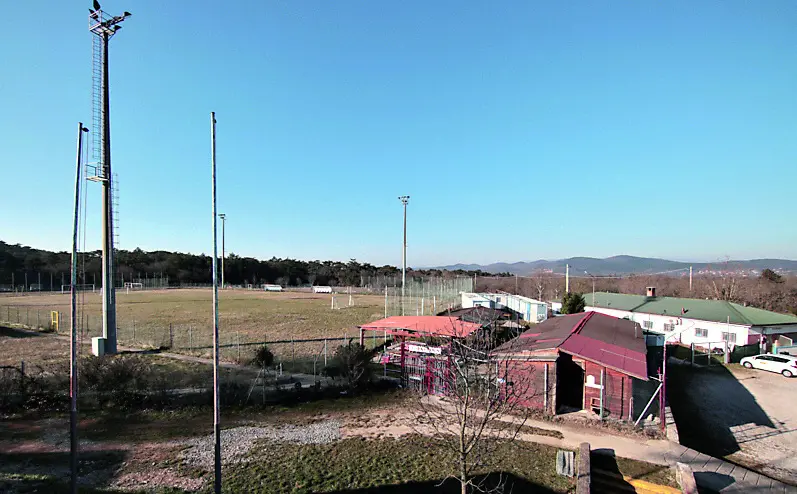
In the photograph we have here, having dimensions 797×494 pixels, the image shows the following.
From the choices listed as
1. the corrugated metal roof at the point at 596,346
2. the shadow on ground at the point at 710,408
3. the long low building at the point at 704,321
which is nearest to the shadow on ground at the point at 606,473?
the corrugated metal roof at the point at 596,346

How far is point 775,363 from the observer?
24.0 metres

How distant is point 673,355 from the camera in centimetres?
2848

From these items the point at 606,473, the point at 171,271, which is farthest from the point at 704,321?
the point at 171,271

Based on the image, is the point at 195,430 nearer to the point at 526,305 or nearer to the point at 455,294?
the point at 526,305

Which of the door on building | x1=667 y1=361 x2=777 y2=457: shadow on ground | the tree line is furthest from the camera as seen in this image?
the tree line

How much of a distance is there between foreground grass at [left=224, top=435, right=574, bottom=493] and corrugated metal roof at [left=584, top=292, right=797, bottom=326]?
25903 mm

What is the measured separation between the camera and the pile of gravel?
35.9 feet

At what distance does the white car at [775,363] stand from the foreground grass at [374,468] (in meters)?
20.6

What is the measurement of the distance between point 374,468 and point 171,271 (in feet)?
363

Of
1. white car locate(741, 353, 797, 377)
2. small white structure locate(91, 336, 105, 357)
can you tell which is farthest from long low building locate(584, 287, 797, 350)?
small white structure locate(91, 336, 105, 357)

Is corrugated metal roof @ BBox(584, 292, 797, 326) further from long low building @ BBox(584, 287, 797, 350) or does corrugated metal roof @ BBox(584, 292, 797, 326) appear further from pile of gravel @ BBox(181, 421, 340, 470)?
pile of gravel @ BBox(181, 421, 340, 470)

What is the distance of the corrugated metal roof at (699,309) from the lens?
95.6 ft

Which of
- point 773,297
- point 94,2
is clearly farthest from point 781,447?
point 773,297

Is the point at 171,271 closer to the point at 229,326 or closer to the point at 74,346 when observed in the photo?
the point at 229,326
